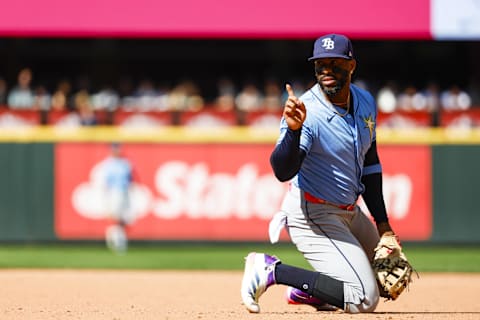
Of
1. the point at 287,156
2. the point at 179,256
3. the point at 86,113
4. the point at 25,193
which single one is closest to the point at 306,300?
the point at 287,156

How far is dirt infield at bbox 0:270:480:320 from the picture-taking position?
655 centimetres

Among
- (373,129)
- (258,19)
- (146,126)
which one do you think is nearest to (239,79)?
(258,19)

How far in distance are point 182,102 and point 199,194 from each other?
1.94 metres

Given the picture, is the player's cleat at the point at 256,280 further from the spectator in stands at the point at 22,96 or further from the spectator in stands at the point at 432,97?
the spectator in stands at the point at 22,96

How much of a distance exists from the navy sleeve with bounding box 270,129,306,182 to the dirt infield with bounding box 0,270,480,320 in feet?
3.03

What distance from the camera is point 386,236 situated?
6398 millimetres

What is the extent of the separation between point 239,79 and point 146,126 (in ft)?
11.4

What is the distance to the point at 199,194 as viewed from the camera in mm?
15406

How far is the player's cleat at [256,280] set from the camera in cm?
632

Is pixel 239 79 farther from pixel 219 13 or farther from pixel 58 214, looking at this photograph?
pixel 58 214

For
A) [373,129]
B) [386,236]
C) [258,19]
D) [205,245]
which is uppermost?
[258,19]

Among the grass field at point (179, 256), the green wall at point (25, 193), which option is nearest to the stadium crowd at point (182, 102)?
the green wall at point (25, 193)

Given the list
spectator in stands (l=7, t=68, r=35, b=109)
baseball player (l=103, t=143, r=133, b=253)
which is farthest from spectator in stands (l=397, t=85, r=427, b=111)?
spectator in stands (l=7, t=68, r=35, b=109)

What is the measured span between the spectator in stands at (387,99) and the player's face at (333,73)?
33.0 feet
